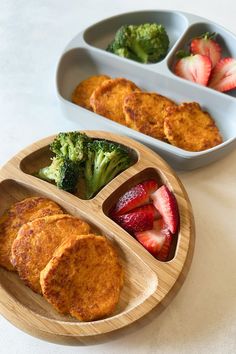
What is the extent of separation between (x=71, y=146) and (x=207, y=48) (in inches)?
43.2

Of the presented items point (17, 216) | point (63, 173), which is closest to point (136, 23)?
point (63, 173)

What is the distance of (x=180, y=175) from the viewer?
2203mm

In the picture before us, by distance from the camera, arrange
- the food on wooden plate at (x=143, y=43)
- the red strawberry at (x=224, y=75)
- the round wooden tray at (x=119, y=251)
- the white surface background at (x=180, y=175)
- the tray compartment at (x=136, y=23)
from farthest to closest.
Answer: the tray compartment at (x=136, y=23) < the food on wooden plate at (x=143, y=43) < the red strawberry at (x=224, y=75) < the white surface background at (x=180, y=175) < the round wooden tray at (x=119, y=251)

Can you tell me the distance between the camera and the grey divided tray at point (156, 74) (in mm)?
2152

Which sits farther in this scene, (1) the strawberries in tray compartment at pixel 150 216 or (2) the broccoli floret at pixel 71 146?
(2) the broccoli floret at pixel 71 146

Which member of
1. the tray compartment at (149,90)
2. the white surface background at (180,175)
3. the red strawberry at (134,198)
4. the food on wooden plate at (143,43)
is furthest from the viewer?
the food on wooden plate at (143,43)

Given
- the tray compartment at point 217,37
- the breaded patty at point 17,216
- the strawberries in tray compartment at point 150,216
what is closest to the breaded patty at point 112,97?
the tray compartment at point 217,37

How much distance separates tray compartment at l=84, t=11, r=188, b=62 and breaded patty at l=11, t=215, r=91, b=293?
134 centimetres

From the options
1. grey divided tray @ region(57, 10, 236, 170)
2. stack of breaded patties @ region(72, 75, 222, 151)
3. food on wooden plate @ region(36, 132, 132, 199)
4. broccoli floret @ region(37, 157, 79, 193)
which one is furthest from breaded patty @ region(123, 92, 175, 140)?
broccoli floret @ region(37, 157, 79, 193)

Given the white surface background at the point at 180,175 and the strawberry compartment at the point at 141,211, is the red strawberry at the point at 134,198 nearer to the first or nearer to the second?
the strawberry compartment at the point at 141,211

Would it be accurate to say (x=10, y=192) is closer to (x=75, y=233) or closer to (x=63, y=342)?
(x=75, y=233)

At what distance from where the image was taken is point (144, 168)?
6.68 feet

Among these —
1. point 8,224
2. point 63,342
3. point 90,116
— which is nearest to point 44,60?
point 90,116

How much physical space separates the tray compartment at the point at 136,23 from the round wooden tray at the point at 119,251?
88 cm
